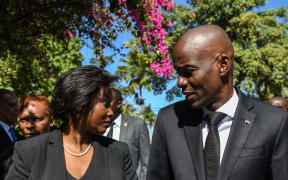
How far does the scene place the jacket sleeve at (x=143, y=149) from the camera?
591 centimetres

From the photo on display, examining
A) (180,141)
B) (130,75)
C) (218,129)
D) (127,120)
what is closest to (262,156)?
(218,129)

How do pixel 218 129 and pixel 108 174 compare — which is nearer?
pixel 218 129

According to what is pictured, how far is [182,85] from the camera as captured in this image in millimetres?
2252

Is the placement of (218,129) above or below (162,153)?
above

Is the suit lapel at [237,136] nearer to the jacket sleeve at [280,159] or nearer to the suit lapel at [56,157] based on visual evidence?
the jacket sleeve at [280,159]

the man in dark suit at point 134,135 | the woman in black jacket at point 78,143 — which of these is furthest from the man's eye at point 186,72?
the man in dark suit at point 134,135

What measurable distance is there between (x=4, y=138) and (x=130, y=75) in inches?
793

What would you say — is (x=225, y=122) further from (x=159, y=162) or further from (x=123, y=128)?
(x=123, y=128)

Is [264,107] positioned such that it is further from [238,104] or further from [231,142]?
[231,142]

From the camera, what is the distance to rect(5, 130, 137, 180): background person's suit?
8.32 feet

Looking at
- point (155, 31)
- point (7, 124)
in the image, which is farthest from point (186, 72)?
point (155, 31)

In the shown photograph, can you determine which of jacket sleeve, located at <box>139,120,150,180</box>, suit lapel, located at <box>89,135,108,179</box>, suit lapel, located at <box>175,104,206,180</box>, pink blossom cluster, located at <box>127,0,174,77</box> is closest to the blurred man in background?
suit lapel, located at <box>89,135,108,179</box>

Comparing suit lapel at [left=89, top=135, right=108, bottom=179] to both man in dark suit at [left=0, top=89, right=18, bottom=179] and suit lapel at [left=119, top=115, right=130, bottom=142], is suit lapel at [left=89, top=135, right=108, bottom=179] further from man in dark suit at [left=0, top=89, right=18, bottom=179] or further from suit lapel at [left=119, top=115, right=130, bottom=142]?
suit lapel at [left=119, top=115, right=130, bottom=142]

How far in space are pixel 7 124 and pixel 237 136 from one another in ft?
13.4
